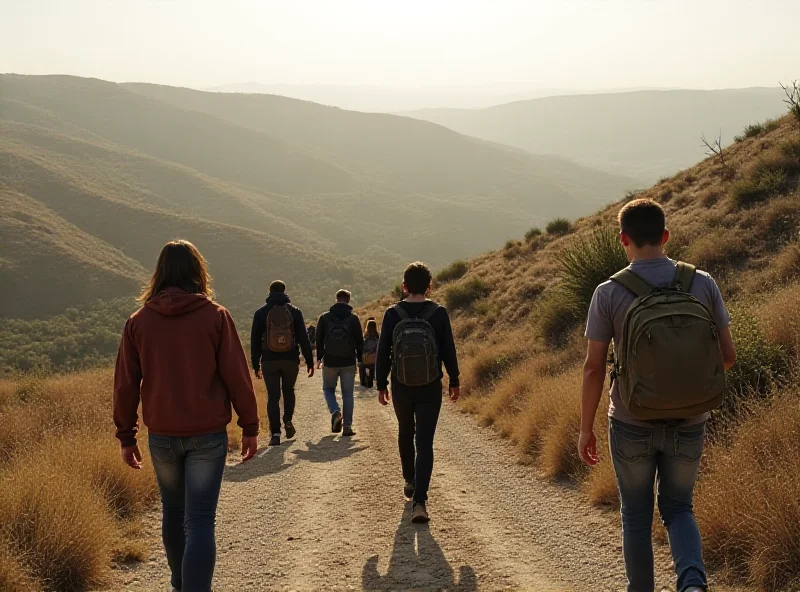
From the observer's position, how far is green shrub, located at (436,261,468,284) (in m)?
32.4

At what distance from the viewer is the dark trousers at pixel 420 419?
605 centimetres

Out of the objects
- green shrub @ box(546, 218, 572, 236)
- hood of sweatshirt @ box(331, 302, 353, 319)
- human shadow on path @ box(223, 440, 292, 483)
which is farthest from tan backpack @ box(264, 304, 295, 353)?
green shrub @ box(546, 218, 572, 236)

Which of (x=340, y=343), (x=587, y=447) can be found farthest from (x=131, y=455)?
(x=340, y=343)

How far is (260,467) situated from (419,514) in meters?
3.55

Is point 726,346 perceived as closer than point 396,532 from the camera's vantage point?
Yes

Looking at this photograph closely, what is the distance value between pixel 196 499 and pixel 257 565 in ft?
6.26

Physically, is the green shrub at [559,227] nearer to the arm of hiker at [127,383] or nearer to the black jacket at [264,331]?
the black jacket at [264,331]

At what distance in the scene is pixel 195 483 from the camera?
153 inches

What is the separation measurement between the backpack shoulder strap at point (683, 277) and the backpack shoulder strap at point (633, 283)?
0.16 m

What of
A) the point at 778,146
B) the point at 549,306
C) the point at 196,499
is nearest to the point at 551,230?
the point at 778,146

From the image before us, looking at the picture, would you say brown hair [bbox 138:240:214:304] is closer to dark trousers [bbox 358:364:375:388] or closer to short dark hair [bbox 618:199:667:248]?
short dark hair [bbox 618:199:667:248]

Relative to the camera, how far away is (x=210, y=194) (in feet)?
412

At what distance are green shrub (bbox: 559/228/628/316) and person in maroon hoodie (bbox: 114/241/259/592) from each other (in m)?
10.7

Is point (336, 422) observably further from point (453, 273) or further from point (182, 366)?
point (453, 273)
